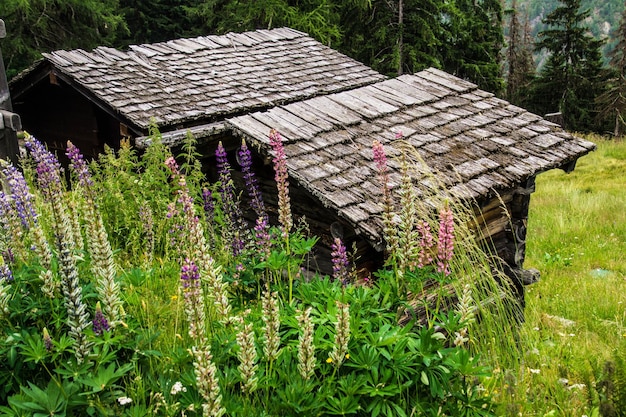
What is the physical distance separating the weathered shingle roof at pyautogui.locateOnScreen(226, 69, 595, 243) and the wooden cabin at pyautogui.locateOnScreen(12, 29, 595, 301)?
0.02 meters

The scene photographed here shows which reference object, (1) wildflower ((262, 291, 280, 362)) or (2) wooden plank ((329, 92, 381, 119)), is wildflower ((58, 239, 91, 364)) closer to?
(1) wildflower ((262, 291, 280, 362))

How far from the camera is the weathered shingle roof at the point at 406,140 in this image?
5.29 meters

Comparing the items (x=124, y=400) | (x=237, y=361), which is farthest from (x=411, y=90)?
(x=124, y=400)

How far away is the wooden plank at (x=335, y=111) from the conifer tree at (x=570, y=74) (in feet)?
82.5

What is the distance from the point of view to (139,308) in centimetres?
300

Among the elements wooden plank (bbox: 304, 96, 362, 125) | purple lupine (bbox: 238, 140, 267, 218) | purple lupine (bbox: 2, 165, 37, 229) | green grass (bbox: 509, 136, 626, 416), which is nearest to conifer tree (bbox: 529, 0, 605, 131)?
green grass (bbox: 509, 136, 626, 416)

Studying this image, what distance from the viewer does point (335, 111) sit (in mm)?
6695

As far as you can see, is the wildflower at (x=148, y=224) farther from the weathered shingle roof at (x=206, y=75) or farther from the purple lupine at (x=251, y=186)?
the weathered shingle roof at (x=206, y=75)

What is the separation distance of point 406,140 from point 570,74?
26650 millimetres

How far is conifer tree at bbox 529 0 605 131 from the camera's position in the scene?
2820 cm

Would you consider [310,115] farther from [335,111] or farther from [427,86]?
[427,86]

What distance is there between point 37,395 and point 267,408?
0.93m

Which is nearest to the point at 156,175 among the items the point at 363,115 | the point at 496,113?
the point at 363,115

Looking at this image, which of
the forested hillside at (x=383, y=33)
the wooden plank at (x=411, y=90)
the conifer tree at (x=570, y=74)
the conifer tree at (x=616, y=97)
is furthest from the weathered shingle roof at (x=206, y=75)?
the conifer tree at (x=570, y=74)
